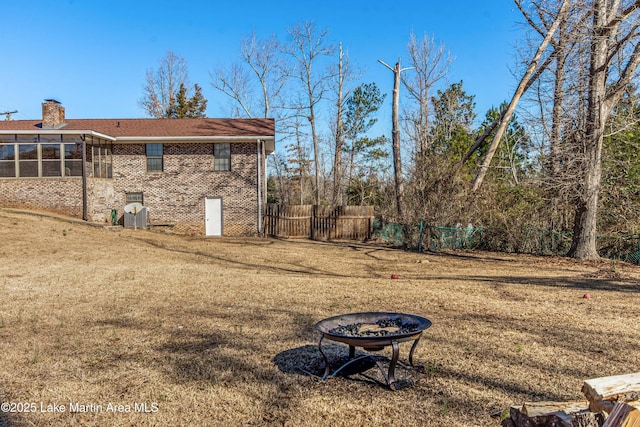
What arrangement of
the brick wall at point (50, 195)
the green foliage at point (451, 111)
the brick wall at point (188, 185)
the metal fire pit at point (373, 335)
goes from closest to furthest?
the metal fire pit at point (373, 335)
the brick wall at point (50, 195)
the brick wall at point (188, 185)
the green foliage at point (451, 111)

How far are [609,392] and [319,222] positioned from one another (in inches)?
809

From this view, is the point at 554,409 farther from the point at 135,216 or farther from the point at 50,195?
the point at 50,195

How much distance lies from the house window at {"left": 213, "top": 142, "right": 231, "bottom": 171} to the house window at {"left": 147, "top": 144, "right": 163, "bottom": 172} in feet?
8.89

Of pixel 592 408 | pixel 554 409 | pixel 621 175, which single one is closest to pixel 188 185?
pixel 621 175

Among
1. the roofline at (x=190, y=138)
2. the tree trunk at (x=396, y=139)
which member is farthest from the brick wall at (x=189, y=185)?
the tree trunk at (x=396, y=139)

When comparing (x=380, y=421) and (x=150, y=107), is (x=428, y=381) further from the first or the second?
(x=150, y=107)

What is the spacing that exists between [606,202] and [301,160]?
31.1 m

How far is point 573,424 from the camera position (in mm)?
2936

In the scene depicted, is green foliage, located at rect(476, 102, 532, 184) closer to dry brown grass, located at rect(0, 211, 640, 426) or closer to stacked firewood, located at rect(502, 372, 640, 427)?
dry brown grass, located at rect(0, 211, 640, 426)

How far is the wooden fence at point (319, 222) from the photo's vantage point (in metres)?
23.2

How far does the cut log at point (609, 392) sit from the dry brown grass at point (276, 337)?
972mm

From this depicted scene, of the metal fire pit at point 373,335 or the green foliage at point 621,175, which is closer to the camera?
the metal fire pit at point 373,335

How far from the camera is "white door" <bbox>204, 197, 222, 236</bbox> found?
2344 cm

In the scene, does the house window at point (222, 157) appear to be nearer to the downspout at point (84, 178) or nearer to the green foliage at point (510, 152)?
the downspout at point (84, 178)
